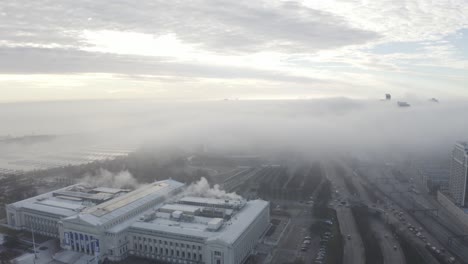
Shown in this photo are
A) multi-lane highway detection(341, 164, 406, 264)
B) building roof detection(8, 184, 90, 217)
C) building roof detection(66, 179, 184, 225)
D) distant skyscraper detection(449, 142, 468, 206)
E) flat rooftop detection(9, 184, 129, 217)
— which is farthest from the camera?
distant skyscraper detection(449, 142, 468, 206)

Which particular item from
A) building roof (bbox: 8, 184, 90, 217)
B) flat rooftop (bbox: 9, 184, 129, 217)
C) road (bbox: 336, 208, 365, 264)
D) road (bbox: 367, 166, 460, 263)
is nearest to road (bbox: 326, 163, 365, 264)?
road (bbox: 336, 208, 365, 264)

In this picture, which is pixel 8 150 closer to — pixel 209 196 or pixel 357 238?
pixel 209 196

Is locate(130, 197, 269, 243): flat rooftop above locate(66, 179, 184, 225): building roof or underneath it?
underneath

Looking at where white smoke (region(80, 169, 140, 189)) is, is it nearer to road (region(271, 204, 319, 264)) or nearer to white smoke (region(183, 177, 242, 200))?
white smoke (region(183, 177, 242, 200))

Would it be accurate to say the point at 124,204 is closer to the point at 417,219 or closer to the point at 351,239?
the point at 351,239

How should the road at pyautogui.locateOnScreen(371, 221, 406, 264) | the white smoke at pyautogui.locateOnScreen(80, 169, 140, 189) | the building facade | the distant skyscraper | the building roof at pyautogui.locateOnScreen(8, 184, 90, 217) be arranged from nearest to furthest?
the building facade → the road at pyautogui.locateOnScreen(371, 221, 406, 264) → the building roof at pyautogui.locateOnScreen(8, 184, 90, 217) → the distant skyscraper → the white smoke at pyautogui.locateOnScreen(80, 169, 140, 189)

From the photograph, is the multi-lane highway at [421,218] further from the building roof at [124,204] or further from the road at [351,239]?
the building roof at [124,204]

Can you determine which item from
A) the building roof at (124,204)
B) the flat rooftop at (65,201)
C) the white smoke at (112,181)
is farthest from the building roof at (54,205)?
the white smoke at (112,181)

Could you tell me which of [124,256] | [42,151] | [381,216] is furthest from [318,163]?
[42,151]
